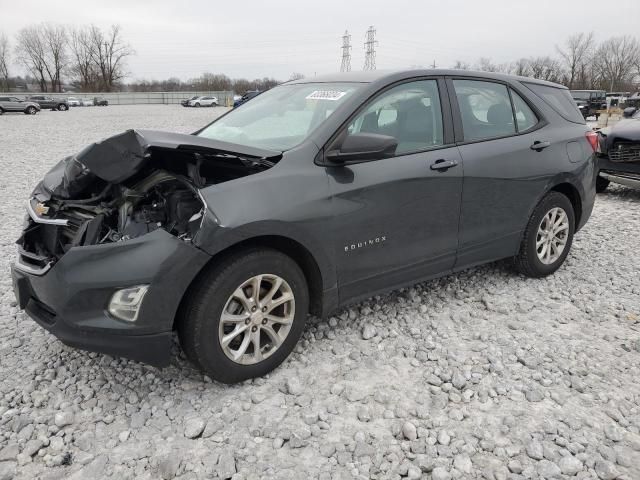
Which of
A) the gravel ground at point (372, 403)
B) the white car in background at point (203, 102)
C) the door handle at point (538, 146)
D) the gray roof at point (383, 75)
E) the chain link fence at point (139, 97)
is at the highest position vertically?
the chain link fence at point (139, 97)

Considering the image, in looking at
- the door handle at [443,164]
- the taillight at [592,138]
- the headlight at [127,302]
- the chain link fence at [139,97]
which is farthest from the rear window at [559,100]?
the chain link fence at [139,97]

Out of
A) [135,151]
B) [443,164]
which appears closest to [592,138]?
[443,164]

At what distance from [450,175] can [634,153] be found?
17.5ft

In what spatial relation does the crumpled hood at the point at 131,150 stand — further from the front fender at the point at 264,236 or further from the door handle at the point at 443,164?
the door handle at the point at 443,164

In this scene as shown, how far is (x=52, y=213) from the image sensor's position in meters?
2.95

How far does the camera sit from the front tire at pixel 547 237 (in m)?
4.14

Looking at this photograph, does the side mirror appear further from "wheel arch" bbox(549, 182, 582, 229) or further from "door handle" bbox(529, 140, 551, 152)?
"wheel arch" bbox(549, 182, 582, 229)

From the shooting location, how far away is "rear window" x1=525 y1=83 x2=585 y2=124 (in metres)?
4.32

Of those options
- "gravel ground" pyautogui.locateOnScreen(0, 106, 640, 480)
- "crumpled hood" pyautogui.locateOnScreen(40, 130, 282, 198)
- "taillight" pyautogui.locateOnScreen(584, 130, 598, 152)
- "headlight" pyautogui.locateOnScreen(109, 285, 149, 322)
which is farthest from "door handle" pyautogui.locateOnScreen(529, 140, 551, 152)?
Answer: "headlight" pyautogui.locateOnScreen(109, 285, 149, 322)

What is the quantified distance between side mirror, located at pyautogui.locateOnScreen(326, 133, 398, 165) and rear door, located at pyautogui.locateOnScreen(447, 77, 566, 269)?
0.93 meters

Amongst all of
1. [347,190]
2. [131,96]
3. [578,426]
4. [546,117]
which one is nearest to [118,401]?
[347,190]

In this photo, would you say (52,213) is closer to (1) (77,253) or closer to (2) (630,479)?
(1) (77,253)

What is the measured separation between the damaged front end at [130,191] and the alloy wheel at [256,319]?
44 cm

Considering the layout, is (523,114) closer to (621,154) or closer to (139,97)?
(621,154)
